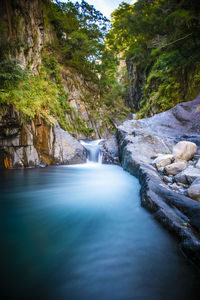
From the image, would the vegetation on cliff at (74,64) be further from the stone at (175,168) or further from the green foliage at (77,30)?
the stone at (175,168)

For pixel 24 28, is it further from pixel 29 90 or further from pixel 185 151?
pixel 185 151

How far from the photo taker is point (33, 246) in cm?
144

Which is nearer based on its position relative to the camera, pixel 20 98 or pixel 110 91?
pixel 20 98

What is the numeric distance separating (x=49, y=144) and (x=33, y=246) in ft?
19.0

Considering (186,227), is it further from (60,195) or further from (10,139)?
(10,139)

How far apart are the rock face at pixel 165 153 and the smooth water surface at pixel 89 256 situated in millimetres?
167

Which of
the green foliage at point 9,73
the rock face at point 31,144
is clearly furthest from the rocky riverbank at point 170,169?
the green foliage at point 9,73

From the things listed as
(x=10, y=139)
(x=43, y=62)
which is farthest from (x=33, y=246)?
(x=43, y=62)

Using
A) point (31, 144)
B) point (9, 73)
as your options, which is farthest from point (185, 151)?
point (9, 73)

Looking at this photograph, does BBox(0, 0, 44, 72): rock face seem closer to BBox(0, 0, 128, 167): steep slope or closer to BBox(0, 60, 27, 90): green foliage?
BBox(0, 0, 128, 167): steep slope

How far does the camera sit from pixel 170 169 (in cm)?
323

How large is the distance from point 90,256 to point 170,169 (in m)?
2.64

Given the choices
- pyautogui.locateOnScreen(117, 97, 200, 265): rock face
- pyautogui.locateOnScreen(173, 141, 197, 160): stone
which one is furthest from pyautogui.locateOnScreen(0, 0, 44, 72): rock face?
pyautogui.locateOnScreen(173, 141, 197, 160): stone

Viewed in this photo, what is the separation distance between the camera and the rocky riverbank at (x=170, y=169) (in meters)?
1.54
